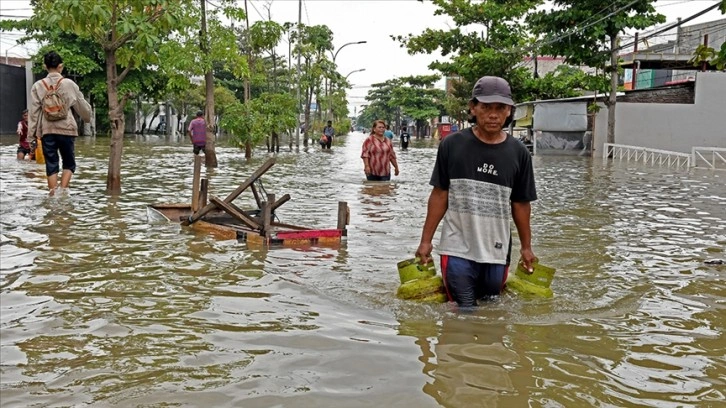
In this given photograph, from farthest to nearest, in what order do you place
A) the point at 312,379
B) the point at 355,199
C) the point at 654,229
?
the point at 355,199 → the point at 654,229 → the point at 312,379

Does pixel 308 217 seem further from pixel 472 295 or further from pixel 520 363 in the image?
pixel 520 363

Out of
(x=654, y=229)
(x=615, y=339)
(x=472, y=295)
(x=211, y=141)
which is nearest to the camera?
(x=615, y=339)

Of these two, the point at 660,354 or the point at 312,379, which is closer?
the point at 312,379

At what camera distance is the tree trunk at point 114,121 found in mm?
11031

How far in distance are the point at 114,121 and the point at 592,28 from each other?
20.9 meters

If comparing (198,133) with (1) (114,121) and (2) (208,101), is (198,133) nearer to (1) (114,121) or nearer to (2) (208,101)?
(2) (208,101)

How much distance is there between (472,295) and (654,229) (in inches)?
209

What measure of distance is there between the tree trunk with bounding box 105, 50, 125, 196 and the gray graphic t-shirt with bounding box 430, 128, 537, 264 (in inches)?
299

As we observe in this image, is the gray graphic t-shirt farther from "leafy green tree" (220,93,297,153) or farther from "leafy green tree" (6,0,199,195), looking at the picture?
"leafy green tree" (220,93,297,153)

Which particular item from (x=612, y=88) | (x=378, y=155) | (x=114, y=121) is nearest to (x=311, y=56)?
(x=612, y=88)

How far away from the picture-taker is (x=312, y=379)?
362 centimetres

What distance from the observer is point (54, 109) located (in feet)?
31.3

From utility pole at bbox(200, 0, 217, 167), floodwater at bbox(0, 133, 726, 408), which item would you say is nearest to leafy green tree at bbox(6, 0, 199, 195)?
floodwater at bbox(0, 133, 726, 408)

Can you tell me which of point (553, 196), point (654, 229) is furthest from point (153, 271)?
point (553, 196)
